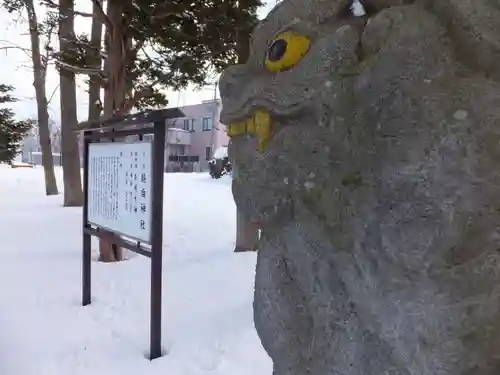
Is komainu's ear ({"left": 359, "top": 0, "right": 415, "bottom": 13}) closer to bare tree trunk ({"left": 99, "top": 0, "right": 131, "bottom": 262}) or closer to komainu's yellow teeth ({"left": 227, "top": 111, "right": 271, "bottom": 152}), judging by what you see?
komainu's yellow teeth ({"left": 227, "top": 111, "right": 271, "bottom": 152})

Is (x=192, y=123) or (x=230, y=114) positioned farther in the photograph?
(x=192, y=123)

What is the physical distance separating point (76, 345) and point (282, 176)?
2619 mm

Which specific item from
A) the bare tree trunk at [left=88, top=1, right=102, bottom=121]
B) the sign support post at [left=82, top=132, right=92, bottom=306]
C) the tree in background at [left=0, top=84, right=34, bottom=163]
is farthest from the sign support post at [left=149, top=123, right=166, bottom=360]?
the tree in background at [left=0, top=84, right=34, bottom=163]

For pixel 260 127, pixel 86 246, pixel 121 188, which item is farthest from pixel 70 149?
pixel 260 127

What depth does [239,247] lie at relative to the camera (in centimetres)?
609

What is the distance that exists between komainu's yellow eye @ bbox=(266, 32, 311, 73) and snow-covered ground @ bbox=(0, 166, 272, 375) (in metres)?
2.09

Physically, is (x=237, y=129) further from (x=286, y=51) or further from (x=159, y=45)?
(x=159, y=45)

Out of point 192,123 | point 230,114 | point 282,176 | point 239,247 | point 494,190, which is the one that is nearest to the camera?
point 494,190

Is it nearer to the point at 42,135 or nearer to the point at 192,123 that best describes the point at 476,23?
the point at 42,135

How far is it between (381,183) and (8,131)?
9.70m

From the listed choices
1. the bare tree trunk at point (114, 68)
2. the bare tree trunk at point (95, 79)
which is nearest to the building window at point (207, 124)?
the bare tree trunk at point (95, 79)

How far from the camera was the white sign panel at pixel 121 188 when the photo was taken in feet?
11.9

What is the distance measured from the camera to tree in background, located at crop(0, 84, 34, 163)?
30.5 ft

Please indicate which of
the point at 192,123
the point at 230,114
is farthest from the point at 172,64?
the point at 192,123
